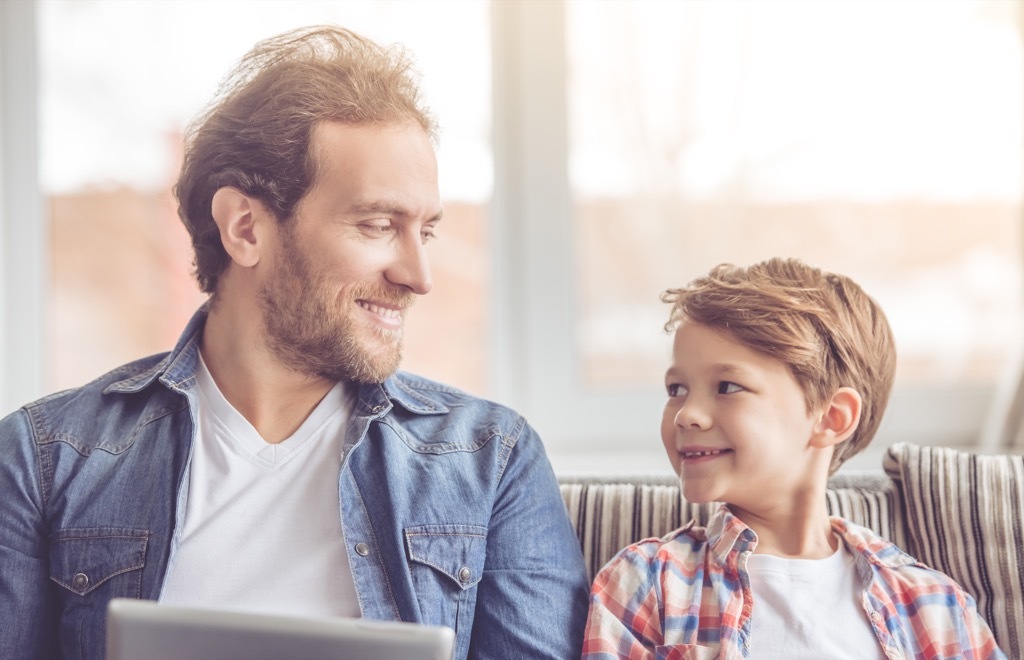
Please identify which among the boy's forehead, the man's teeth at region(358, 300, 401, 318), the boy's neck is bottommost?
the boy's neck

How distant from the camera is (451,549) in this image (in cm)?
131

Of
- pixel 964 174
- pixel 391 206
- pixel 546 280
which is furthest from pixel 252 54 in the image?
pixel 964 174

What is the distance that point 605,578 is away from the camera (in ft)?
4.35

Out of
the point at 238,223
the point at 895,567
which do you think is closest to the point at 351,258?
the point at 238,223

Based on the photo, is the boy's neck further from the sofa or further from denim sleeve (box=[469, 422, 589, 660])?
denim sleeve (box=[469, 422, 589, 660])

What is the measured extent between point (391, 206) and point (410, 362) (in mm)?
828

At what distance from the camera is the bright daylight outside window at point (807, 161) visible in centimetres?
212

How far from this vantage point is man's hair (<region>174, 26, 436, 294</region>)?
144 centimetres

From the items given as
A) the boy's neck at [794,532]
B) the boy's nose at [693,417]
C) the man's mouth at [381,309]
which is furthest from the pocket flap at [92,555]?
the boy's neck at [794,532]

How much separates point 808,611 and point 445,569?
473 mm

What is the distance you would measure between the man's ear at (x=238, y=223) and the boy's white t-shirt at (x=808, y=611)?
2.75 ft

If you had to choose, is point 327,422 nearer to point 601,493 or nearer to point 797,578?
point 601,493

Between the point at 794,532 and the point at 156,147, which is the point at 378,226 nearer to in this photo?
the point at 794,532

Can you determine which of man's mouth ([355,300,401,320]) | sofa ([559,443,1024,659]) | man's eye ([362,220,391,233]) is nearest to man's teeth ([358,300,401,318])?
man's mouth ([355,300,401,320])
